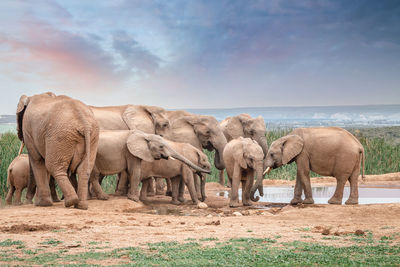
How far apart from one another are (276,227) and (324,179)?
15.8 metres

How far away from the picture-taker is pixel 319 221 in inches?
447

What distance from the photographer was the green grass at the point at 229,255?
737 centimetres

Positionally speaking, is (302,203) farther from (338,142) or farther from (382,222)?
(382,222)

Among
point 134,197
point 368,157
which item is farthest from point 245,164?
point 368,157

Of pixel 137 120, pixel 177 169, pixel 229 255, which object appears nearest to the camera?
pixel 229 255

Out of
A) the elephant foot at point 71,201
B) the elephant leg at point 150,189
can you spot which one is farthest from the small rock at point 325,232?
the elephant leg at point 150,189

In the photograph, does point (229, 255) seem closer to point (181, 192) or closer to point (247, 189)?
point (247, 189)

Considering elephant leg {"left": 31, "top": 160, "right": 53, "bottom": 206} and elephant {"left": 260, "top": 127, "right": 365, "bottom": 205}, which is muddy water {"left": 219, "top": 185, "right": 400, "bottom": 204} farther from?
elephant leg {"left": 31, "top": 160, "right": 53, "bottom": 206}

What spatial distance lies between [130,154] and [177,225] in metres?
4.66

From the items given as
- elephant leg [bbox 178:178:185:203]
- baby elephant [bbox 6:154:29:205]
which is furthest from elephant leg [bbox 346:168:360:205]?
baby elephant [bbox 6:154:29:205]

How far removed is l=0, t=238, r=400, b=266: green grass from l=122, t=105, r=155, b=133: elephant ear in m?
9.10

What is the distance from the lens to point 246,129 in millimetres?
22031

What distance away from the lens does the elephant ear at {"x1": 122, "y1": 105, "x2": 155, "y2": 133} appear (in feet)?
57.0

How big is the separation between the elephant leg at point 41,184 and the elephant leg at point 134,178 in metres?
2.27
